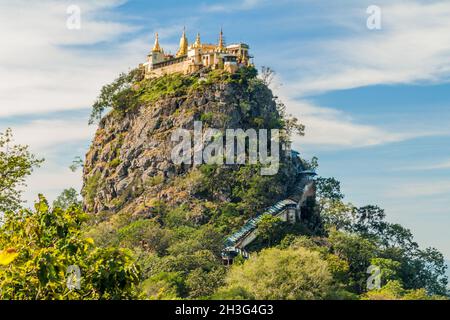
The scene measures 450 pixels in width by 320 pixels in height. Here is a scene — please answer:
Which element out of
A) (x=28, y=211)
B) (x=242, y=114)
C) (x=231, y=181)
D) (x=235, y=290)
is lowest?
(x=235, y=290)

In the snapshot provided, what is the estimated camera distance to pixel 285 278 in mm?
50094

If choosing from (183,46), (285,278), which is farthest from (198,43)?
(285,278)

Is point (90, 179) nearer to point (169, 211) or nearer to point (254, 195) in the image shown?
point (169, 211)

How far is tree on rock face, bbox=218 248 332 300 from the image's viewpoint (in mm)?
48625

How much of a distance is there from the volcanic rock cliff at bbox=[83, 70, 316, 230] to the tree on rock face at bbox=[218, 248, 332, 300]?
22164mm

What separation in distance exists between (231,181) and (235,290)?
33.5m

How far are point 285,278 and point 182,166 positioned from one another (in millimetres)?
32084

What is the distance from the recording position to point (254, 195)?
74625 mm

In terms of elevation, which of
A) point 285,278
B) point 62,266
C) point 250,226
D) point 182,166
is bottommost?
point 285,278

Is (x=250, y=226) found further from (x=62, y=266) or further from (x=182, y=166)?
(x=62, y=266)

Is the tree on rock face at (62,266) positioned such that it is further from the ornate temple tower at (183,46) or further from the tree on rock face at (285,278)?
the ornate temple tower at (183,46)

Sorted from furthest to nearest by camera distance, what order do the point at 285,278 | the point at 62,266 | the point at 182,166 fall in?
the point at 182,166 → the point at 285,278 → the point at 62,266

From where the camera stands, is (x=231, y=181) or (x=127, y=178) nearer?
(x=231, y=181)
